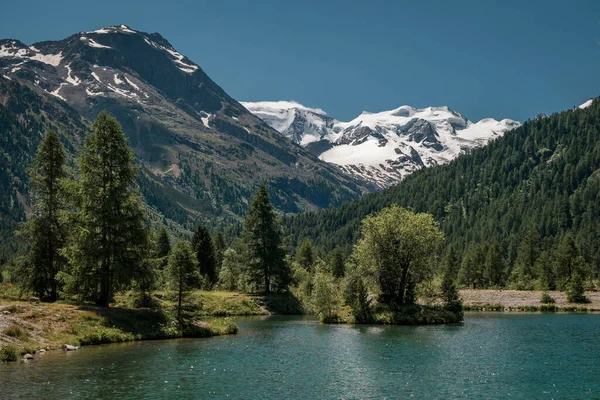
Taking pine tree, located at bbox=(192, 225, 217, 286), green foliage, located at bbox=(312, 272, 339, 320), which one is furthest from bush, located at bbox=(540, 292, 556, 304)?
pine tree, located at bbox=(192, 225, 217, 286)

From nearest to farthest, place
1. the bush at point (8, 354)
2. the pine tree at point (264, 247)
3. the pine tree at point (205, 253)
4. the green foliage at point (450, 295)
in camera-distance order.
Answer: the bush at point (8, 354)
the green foliage at point (450, 295)
the pine tree at point (264, 247)
the pine tree at point (205, 253)

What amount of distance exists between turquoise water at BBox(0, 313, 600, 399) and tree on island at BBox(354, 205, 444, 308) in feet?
59.0

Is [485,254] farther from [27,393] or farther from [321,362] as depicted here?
[27,393]

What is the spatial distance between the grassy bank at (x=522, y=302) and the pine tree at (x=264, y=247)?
→ 41.7 m

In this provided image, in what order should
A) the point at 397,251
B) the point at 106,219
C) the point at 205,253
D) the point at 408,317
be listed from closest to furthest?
the point at 106,219 → the point at 408,317 → the point at 397,251 → the point at 205,253

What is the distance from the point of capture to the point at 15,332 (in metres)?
41.0

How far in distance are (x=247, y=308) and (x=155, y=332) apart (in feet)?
123

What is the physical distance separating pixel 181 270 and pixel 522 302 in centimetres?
8274

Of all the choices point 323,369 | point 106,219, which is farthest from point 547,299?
point 106,219

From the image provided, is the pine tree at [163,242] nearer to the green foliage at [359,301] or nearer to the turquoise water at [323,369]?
the green foliage at [359,301]

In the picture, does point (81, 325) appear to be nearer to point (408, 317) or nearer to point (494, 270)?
point (408, 317)

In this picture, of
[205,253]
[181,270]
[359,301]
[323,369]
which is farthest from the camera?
[205,253]

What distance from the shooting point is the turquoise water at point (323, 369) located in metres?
30.7

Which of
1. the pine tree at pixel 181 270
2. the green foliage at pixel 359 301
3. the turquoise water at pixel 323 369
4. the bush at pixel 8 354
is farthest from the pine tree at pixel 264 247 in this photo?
the bush at pixel 8 354
